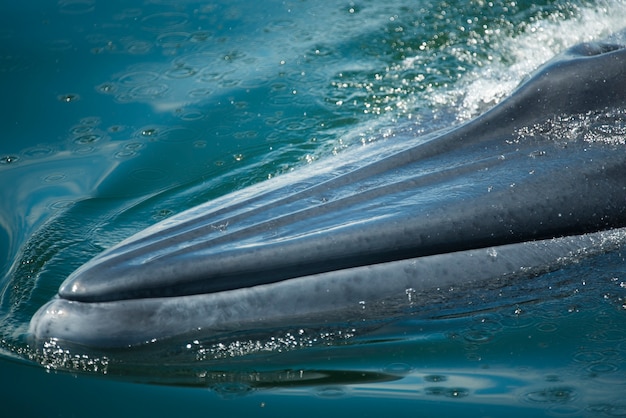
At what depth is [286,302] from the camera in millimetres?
5551

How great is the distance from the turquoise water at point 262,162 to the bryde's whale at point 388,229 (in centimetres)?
19

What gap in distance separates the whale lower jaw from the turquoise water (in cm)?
10

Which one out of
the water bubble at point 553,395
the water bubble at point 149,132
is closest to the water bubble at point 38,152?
the water bubble at point 149,132

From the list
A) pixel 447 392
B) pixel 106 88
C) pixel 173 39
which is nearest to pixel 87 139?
pixel 106 88

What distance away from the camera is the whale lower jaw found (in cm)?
539

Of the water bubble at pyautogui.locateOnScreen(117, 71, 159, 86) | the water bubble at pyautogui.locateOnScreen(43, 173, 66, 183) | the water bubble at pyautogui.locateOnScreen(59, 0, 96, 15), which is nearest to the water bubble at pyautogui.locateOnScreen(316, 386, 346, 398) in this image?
the water bubble at pyautogui.locateOnScreen(43, 173, 66, 183)

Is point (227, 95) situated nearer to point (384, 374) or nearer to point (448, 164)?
point (448, 164)

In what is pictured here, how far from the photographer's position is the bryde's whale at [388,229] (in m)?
5.47

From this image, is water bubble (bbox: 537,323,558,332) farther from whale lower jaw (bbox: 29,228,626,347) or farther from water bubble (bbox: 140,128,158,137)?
water bubble (bbox: 140,128,158,137)

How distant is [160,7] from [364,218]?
7.22 meters

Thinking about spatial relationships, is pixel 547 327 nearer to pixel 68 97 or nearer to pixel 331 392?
pixel 331 392

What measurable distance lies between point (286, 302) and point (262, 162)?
3.21m

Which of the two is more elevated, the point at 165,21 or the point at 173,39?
the point at 165,21

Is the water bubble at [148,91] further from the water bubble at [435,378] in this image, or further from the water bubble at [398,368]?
the water bubble at [435,378]
